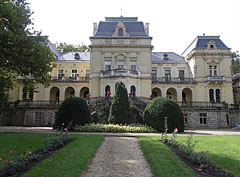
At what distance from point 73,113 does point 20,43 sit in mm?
7045

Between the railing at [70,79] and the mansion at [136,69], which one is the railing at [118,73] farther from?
the railing at [70,79]

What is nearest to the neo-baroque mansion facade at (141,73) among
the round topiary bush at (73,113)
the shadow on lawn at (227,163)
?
the round topiary bush at (73,113)

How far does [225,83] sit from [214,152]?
3113 cm

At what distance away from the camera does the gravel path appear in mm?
6383

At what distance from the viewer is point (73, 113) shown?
17297mm

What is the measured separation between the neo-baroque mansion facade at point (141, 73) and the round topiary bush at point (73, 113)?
13.1 m

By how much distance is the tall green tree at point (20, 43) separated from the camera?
45.0 feet

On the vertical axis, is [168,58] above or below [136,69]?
above

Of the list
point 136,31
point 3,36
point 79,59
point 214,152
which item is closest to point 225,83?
point 136,31

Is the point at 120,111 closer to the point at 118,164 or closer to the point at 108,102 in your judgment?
the point at 108,102

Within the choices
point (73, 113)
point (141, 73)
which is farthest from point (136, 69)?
point (73, 113)

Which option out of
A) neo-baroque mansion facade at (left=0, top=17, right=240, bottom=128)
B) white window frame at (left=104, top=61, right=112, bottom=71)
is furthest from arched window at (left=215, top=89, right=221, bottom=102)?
white window frame at (left=104, top=61, right=112, bottom=71)

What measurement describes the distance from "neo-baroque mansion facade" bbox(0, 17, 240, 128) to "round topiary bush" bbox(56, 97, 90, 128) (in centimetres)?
1308

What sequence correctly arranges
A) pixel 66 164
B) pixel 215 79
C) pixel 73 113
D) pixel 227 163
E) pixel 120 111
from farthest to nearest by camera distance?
pixel 215 79, pixel 120 111, pixel 73 113, pixel 227 163, pixel 66 164
